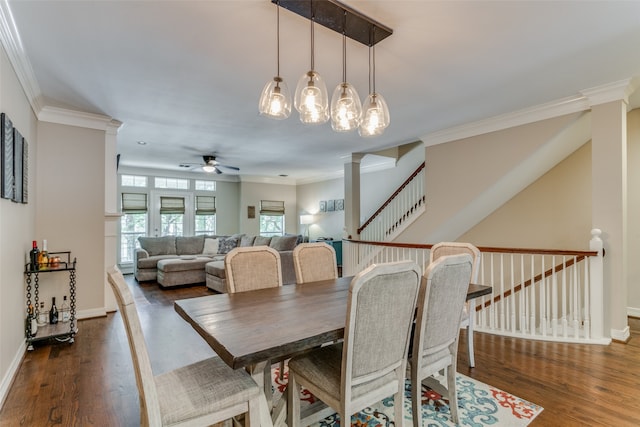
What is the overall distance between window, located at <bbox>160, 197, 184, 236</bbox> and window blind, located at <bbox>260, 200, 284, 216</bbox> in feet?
7.19

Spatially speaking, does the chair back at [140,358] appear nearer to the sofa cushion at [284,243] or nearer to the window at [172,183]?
the sofa cushion at [284,243]

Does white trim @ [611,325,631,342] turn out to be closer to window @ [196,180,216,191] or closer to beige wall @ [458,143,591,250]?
beige wall @ [458,143,591,250]

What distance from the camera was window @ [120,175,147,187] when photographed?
24.6 feet

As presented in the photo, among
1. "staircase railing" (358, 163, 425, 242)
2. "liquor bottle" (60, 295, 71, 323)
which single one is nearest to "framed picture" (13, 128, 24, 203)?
"liquor bottle" (60, 295, 71, 323)

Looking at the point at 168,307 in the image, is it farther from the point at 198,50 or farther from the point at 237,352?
the point at 237,352

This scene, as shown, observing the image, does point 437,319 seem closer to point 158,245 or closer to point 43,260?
point 43,260

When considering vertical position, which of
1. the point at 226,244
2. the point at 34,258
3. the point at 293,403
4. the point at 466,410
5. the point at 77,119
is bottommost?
the point at 466,410

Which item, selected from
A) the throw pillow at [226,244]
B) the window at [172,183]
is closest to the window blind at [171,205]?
the window at [172,183]

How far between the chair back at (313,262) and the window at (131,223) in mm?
6428

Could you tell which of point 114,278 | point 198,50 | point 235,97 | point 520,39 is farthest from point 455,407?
point 235,97

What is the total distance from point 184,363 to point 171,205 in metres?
6.19

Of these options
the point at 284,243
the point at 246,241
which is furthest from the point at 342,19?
the point at 246,241

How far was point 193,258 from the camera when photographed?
21.2 ft

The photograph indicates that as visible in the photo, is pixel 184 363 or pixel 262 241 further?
pixel 262 241
